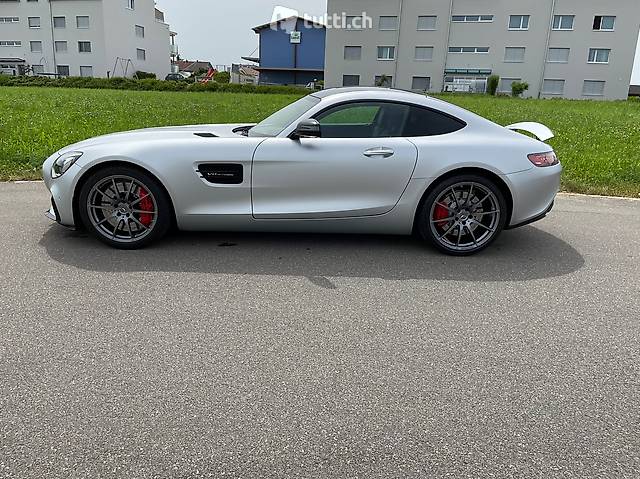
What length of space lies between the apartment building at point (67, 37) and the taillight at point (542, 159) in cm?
5743

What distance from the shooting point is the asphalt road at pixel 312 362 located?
6.95 feet

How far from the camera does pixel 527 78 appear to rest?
47.0 m

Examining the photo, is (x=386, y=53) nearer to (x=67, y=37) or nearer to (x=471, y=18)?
(x=471, y=18)

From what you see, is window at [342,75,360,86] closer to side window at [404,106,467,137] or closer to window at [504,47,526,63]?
window at [504,47,526,63]

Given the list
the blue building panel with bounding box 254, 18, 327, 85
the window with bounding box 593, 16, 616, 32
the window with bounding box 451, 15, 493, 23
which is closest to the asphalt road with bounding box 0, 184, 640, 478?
the window with bounding box 451, 15, 493, 23

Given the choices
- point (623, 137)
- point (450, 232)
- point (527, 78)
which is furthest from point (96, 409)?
point (527, 78)

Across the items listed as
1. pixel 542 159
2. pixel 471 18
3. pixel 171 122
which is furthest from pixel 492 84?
pixel 542 159

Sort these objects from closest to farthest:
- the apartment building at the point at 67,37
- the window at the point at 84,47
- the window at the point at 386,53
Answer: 1. the window at the point at 386,53
2. the apartment building at the point at 67,37
3. the window at the point at 84,47

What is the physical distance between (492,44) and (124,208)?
49895 millimetres

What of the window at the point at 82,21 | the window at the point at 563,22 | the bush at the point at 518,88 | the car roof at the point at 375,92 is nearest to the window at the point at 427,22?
the bush at the point at 518,88

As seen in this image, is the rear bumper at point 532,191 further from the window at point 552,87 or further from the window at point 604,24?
the window at point 604,24

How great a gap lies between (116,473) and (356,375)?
1228 millimetres

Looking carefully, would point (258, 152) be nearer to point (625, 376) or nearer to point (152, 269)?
point (152, 269)

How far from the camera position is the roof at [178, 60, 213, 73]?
86.5 metres
